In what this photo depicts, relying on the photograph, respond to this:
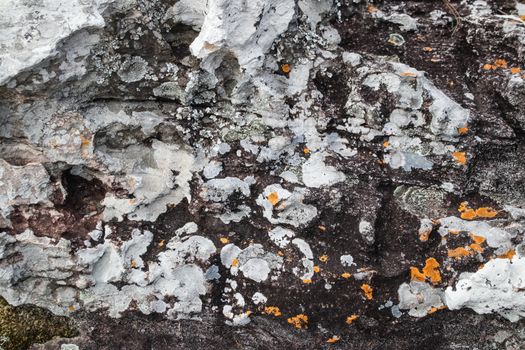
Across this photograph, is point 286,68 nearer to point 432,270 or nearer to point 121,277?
point 432,270

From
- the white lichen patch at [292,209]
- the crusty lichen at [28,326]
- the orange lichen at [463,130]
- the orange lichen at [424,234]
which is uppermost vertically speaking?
the orange lichen at [463,130]

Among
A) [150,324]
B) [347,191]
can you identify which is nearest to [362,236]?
[347,191]

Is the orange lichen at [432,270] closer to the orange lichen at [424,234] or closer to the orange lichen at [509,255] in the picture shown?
the orange lichen at [424,234]

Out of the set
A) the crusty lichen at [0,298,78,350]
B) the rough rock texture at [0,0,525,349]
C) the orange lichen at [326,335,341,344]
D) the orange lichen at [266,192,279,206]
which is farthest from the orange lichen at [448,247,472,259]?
the crusty lichen at [0,298,78,350]

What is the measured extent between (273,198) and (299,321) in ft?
2.04

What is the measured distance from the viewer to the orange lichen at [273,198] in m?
2.51

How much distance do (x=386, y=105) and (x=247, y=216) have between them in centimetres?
88

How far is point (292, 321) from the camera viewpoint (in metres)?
2.51

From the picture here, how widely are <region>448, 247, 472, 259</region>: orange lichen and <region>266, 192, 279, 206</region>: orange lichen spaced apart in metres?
0.88

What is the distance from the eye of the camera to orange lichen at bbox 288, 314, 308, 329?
2492mm

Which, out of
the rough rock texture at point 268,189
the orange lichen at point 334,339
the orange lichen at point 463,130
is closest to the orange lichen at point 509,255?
the rough rock texture at point 268,189

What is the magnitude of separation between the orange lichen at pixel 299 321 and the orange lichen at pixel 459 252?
77 cm

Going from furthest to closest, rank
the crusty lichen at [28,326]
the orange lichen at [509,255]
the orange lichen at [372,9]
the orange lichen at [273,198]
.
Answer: the orange lichen at [372,9] < the crusty lichen at [28,326] < the orange lichen at [273,198] < the orange lichen at [509,255]

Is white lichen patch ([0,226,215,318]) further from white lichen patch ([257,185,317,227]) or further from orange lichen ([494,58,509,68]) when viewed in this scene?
orange lichen ([494,58,509,68])
